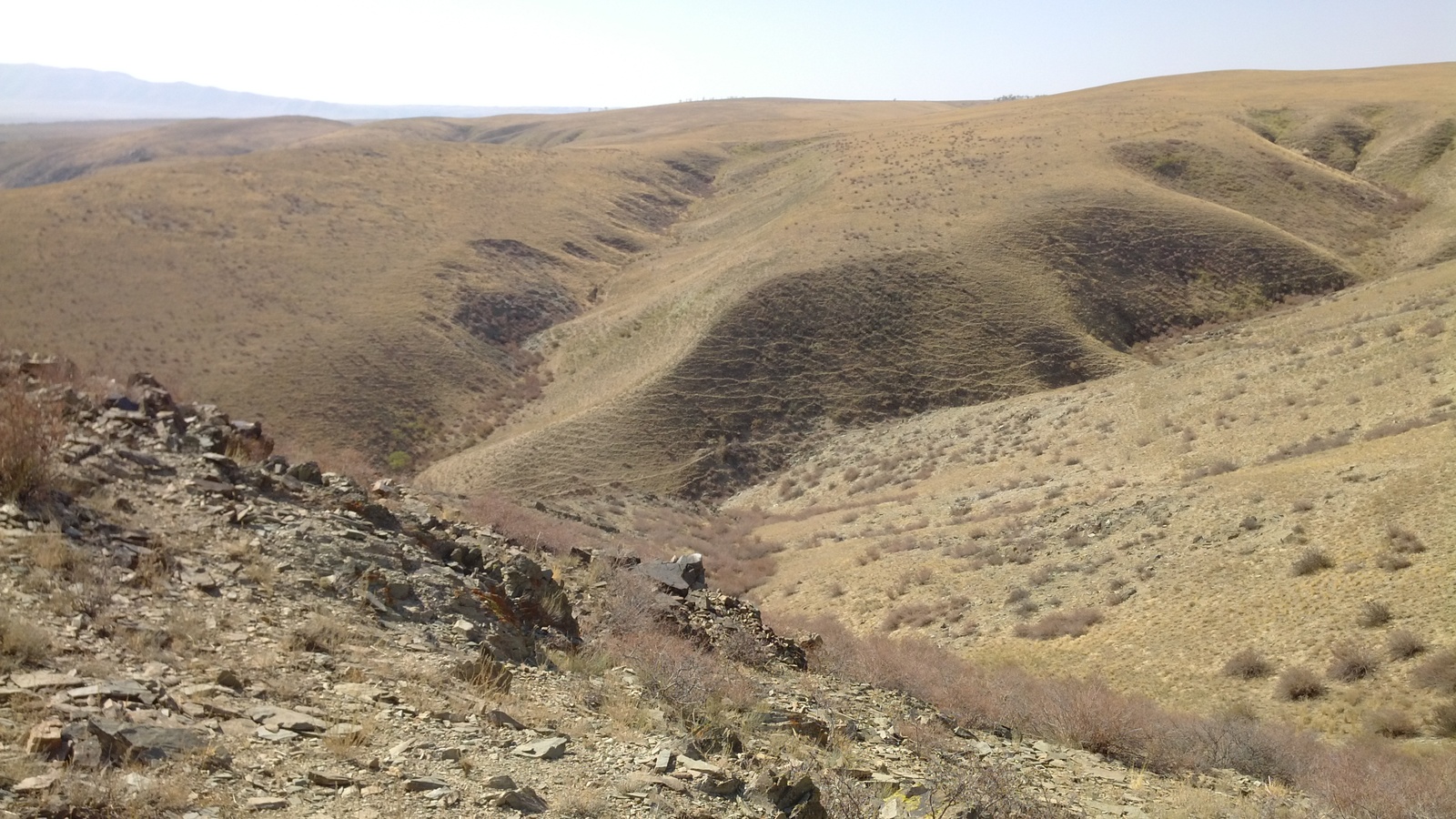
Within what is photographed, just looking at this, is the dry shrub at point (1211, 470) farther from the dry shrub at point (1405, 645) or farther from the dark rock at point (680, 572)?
the dark rock at point (680, 572)

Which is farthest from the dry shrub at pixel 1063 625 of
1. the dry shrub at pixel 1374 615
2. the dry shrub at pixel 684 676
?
the dry shrub at pixel 684 676

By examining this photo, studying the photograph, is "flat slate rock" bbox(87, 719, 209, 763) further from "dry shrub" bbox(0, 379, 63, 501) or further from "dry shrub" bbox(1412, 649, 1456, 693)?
"dry shrub" bbox(1412, 649, 1456, 693)

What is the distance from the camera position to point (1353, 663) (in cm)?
1084

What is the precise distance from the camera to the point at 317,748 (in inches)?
226

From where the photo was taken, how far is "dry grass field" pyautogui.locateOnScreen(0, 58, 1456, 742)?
1405cm

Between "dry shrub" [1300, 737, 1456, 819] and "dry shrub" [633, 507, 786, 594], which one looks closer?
"dry shrub" [1300, 737, 1456, 819]

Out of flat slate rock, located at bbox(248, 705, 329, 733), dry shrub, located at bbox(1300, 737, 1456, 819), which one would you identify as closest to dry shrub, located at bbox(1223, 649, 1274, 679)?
dry shrub, located at bbox(1300, 737, 1456, 819)

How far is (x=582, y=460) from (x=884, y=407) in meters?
12.1

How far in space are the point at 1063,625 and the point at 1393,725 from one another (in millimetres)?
4885

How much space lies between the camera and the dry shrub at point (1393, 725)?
967 cm

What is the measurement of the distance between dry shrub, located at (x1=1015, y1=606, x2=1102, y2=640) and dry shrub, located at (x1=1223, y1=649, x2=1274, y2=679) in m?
2.45

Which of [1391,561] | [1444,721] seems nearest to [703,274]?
[1391,561]

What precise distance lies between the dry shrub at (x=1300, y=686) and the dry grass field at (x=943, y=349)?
4cm

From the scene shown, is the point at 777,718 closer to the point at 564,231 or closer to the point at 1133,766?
the point at 1133,766
